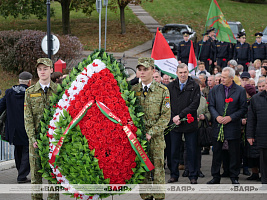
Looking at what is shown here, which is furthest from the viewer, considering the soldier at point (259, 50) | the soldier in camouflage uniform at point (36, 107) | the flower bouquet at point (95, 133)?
the soldier at point (259, 50)

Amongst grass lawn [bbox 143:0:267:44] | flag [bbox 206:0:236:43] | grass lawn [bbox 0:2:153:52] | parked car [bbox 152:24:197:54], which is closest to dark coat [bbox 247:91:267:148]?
flag [bbox 206:0:236:43]

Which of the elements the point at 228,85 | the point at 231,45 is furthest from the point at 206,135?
the point at 231,45

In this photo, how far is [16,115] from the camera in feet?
29.4

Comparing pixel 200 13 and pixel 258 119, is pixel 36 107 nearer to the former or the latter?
pixel 258 119

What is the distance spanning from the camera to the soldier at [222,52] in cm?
1953

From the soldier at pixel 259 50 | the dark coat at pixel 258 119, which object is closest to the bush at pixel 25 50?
the soldier at pixel 259 50

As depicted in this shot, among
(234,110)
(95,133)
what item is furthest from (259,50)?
(95,133)

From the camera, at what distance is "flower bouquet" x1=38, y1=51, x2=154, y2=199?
18.6 ft

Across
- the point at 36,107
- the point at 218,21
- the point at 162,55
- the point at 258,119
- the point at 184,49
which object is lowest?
the point at 184,49

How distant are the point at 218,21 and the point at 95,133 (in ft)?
36.4

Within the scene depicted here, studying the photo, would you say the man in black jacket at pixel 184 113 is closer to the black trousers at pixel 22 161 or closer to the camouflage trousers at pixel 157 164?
the camouflage trousers at pixel 157 164

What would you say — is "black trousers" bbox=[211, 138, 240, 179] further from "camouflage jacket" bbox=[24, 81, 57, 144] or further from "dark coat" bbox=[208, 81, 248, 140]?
"camouflage jacket" bbox=[24, 81, 57, 144]

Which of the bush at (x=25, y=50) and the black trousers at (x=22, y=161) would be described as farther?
the bush at (x=25, y=50)

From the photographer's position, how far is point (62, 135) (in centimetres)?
579
